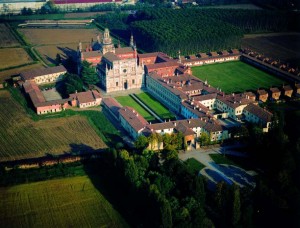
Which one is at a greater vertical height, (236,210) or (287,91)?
(287,91)

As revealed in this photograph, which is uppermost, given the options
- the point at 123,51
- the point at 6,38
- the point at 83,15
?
the point at 123,51

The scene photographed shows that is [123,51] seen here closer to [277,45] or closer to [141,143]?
[141,143]

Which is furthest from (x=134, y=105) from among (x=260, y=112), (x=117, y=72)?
(x=260, y=112)

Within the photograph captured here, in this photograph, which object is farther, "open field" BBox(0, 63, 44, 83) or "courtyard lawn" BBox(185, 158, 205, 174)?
"open field" BBox(0, 63, 44, 83)

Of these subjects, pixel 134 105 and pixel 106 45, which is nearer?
pixel 134 105

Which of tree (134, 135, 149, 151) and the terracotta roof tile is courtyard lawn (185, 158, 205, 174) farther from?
the terracotta roof tile

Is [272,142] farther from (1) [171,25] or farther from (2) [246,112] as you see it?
(1) [171,25]

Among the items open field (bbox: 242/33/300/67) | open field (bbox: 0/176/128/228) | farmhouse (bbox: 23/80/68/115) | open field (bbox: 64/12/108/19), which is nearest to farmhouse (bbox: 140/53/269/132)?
farmhouse (bbox: 23/80/68/115)
